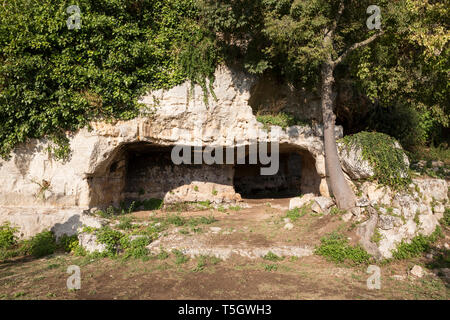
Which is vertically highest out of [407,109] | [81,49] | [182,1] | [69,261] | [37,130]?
[182,1]

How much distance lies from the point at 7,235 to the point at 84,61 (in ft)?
18.2

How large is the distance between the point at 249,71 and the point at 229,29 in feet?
4.76

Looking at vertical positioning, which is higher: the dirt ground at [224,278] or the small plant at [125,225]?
the small plant at [125,225]

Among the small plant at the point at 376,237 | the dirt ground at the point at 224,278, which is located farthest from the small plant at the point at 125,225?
the small plant at the point at 376,237

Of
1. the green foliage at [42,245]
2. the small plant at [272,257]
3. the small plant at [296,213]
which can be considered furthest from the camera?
the small plant at [296,213]

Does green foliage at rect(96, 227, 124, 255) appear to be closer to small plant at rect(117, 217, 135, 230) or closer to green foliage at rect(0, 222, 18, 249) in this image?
small plant at rect(117, 217, 135, 230)

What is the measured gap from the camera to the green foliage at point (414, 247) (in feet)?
23.6

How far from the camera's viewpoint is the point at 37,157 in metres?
8.91

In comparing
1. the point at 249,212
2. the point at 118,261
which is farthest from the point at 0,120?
the point at 249,212

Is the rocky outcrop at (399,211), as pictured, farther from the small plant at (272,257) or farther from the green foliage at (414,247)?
the small plant at (272,257)

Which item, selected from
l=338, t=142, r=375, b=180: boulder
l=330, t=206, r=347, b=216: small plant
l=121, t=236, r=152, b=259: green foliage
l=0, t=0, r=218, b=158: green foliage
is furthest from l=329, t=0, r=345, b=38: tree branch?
l=121, t=236, r=152, b=259: green foliage

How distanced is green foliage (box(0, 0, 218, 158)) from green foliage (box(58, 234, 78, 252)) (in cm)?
251

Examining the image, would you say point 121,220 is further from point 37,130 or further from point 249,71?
point 249,71

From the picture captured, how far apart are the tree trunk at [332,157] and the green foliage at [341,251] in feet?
4.92
